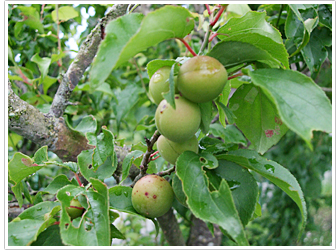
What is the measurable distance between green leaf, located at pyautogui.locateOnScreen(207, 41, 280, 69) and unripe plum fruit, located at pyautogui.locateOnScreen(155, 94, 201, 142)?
9 cm

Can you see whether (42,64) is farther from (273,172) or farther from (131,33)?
(273,172)

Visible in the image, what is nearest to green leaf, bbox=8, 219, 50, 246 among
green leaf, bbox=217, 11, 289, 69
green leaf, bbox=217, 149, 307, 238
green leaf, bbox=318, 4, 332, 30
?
green leaf, bbox=217, 149, 307, 238

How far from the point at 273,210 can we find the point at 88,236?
2.29 metres

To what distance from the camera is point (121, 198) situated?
54 centimetres

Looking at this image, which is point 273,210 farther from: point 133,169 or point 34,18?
point 34,18

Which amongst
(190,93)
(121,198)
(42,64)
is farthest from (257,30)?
(42,64)

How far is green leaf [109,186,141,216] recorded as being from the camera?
524 millimetres

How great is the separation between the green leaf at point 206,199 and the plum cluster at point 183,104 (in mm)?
44

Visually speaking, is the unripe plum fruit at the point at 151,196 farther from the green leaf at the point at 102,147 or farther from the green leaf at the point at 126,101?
the green leaf at the point at 126,101

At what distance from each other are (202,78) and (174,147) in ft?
0.46

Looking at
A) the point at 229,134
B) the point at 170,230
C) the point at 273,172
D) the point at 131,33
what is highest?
the point at 131,33

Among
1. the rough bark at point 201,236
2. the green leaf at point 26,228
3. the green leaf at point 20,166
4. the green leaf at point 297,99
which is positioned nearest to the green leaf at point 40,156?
Answer: the green leaf at point 20,166

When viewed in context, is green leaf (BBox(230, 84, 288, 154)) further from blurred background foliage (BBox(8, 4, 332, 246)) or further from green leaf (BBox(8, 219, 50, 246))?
green leaf (BBox(8, 219, 50, 246))
